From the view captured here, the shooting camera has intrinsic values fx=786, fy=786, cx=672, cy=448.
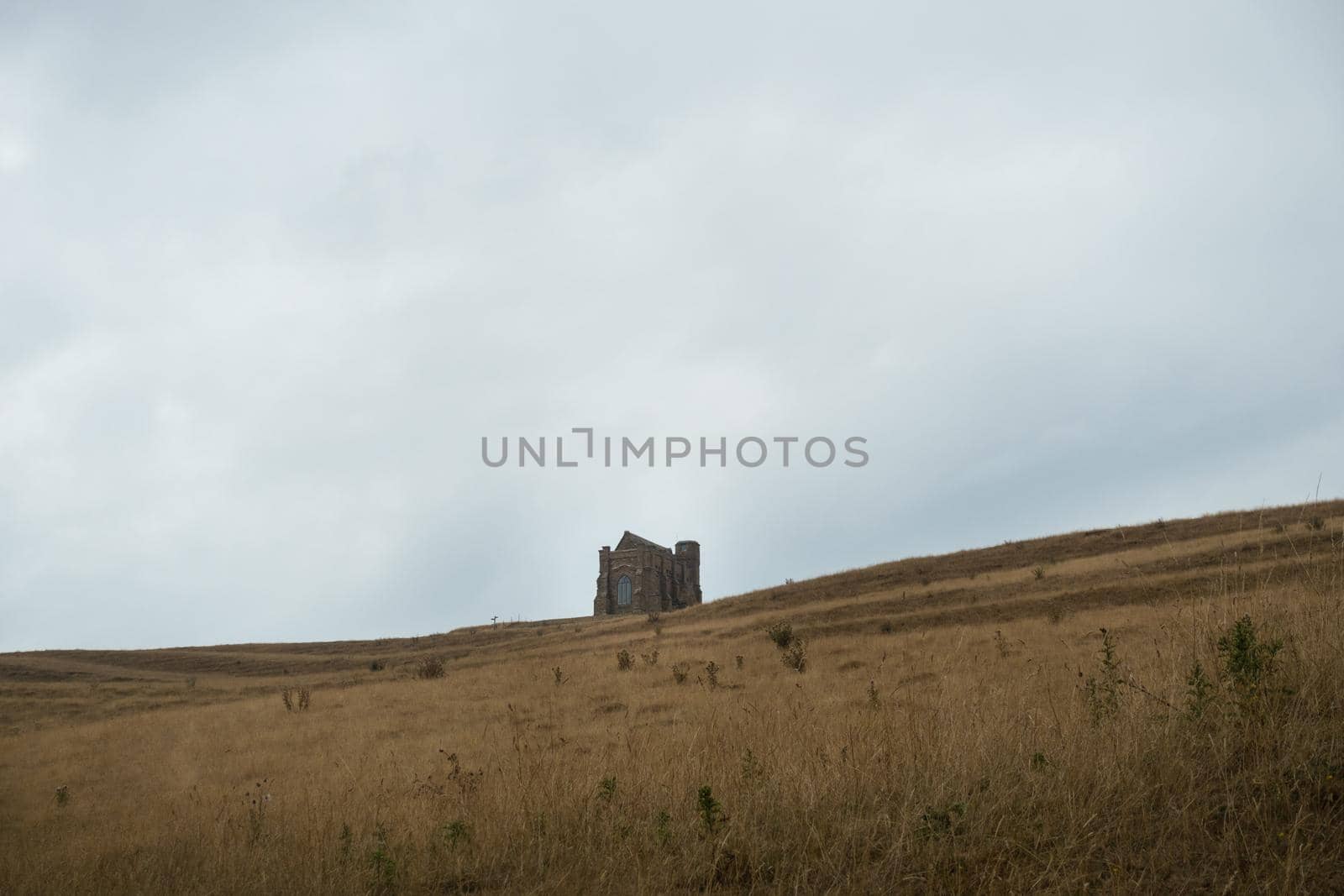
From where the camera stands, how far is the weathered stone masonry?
62.4 meters

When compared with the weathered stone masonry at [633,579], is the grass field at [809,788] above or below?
below

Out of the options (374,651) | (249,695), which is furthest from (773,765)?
(374,651)

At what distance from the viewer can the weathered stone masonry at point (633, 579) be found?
6239 centimetres

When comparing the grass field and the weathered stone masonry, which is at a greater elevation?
the weathered stone masonry

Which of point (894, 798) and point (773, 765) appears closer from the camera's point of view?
point (894, 798)

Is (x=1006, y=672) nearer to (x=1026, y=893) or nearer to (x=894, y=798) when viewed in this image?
(x=894, y=798)

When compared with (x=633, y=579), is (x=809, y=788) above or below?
below

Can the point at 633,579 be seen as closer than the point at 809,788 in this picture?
No

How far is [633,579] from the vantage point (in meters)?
63.1

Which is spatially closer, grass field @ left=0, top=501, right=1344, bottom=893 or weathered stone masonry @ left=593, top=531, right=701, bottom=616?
grass field @ left=0, top=501, right=1344, bottom=893

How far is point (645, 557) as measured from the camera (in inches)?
2495

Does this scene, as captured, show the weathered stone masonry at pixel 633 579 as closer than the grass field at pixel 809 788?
No

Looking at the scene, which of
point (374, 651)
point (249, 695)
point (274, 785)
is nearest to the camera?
point (274, 785)

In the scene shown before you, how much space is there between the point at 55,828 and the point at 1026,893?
10738 millimetres
